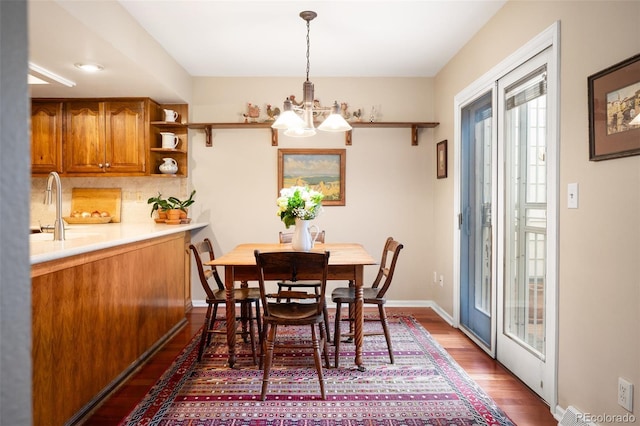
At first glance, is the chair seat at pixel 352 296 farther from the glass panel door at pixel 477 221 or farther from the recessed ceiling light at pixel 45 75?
the recessed ceiling light at pixel 45 75

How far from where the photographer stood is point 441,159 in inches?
178

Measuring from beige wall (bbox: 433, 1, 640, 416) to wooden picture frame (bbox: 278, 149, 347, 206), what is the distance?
100.0 inches

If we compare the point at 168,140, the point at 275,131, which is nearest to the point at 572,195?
the point at 275,131

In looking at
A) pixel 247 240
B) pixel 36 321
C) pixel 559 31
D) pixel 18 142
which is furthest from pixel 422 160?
pixel 18 142

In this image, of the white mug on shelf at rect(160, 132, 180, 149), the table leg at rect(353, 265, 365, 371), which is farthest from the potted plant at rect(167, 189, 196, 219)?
the table leg at rect(353, 265, 365, 371)

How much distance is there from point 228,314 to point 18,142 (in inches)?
107

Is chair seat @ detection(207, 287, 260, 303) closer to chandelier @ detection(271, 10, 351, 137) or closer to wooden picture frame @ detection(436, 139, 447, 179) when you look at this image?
chandelier @ detection(271, 10, 351, 137)

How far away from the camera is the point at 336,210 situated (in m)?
4.84

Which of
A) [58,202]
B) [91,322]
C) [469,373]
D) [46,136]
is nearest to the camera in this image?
[91,322]

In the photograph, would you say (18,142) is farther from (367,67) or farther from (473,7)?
(367,67)

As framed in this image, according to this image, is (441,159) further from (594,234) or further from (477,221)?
(594,234)

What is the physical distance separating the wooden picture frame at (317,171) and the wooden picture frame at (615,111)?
9.82 feet

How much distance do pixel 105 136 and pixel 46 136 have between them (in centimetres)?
59

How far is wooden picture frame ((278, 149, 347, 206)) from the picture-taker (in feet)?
15.7
